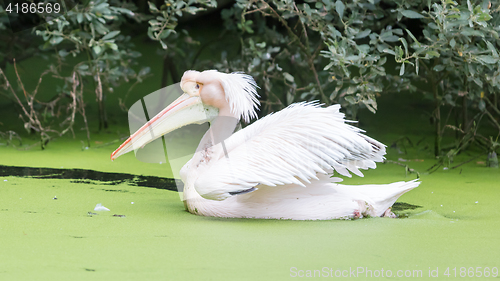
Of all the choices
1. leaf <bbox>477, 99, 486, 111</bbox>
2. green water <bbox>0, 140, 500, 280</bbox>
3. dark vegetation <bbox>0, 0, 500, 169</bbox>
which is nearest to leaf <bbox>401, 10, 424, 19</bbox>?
dark vegetation <bbox>0, 0, 500, 169</bbox>

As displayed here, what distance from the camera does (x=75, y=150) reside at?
17.6 feet

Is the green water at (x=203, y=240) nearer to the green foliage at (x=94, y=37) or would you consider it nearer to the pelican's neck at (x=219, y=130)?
the pelican's neck at (x=219, y=130)

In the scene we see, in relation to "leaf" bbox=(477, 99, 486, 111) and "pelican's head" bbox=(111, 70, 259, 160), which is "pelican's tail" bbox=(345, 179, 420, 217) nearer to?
"pelican's head" bbox=(111, 70, 259, 160)

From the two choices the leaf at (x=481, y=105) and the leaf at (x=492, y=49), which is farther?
the leaf at (x=481, y=105)

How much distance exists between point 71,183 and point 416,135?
4.02 metres

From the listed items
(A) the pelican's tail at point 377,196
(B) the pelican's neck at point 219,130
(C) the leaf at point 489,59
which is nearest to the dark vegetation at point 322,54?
(C) the leaf at point 489,59

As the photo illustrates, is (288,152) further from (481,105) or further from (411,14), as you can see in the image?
(481,105)

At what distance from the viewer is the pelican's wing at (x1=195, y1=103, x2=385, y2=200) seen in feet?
9.07

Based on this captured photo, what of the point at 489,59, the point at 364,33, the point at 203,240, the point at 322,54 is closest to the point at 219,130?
the point at 203,240

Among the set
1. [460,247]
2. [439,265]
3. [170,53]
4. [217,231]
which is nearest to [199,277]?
[217,231]

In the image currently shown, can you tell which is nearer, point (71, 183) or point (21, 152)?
point (71, 183)

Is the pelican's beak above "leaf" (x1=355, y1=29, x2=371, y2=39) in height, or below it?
below

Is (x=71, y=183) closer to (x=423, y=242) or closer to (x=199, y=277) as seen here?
(x=199, y=277)

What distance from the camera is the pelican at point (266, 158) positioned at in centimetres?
282
